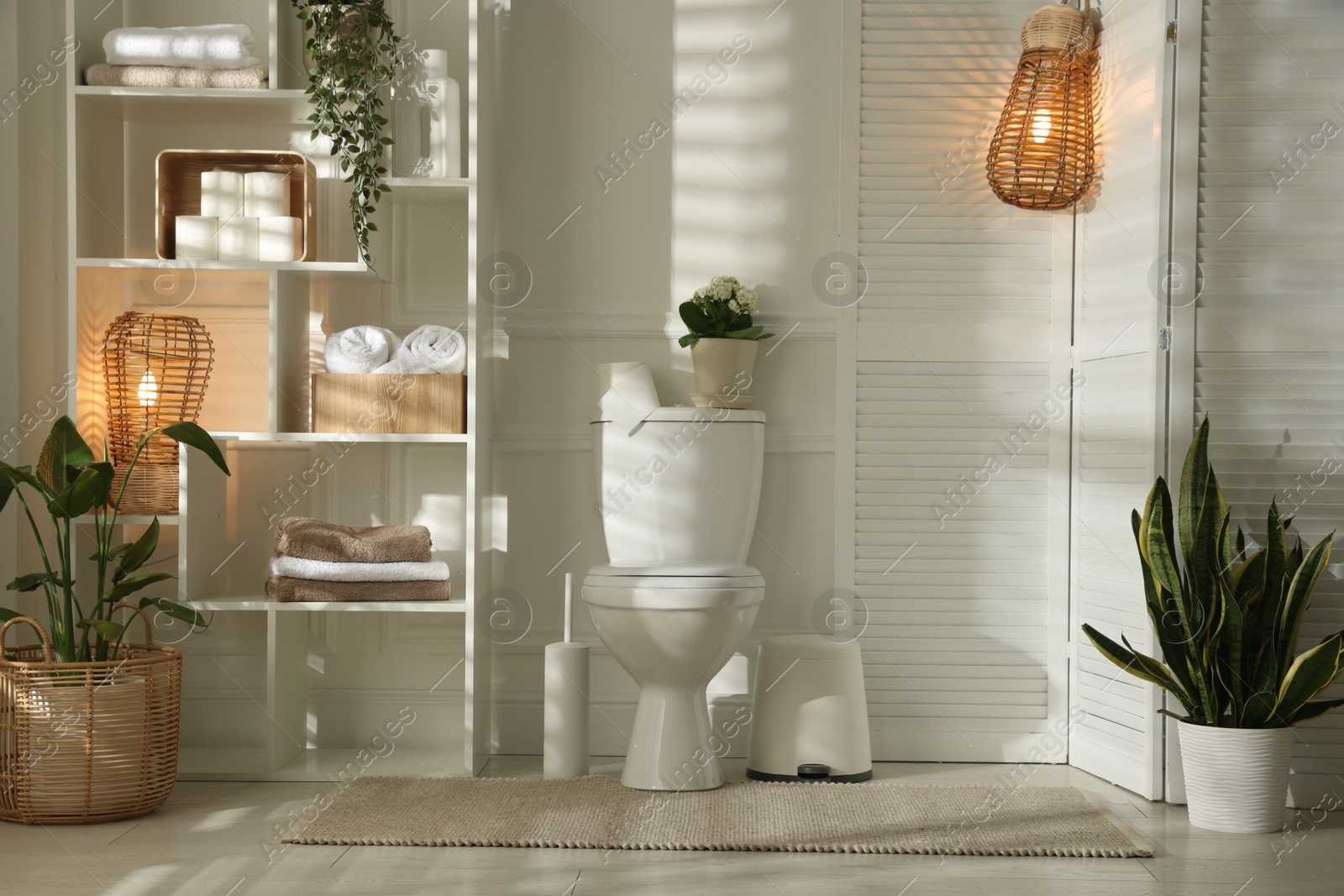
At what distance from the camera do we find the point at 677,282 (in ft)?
9.07

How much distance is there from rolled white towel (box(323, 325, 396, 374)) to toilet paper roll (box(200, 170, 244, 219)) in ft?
1.16

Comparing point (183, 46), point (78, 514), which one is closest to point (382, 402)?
point (78, 514)

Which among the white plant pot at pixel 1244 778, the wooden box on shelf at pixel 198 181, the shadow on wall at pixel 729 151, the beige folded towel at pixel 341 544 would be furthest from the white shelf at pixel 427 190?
the white plant pot at pixel 1244 778

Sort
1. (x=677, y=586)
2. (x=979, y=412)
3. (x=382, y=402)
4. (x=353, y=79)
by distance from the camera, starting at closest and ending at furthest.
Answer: (x=677, y=586) → (x=353, y=79) → (x=382, y=402) → (x=979, y=412)

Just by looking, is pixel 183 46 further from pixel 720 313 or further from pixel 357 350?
pixel 720 313

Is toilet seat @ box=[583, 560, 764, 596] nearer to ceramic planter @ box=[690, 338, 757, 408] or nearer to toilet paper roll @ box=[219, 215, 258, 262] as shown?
ceramic planter @ box=[690, 338, 757, 408]

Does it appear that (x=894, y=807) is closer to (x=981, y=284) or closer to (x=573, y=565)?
(x=573, y=565)

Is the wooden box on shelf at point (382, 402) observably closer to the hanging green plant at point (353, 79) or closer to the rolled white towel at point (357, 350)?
the rolled white towel at point (357, 350)

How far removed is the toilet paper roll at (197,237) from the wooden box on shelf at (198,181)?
0.03m

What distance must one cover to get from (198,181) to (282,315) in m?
0.40

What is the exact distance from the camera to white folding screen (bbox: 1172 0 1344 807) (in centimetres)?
230

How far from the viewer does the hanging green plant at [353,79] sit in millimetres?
2363

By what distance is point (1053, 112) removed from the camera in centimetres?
255

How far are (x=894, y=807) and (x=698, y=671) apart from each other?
0.47m
